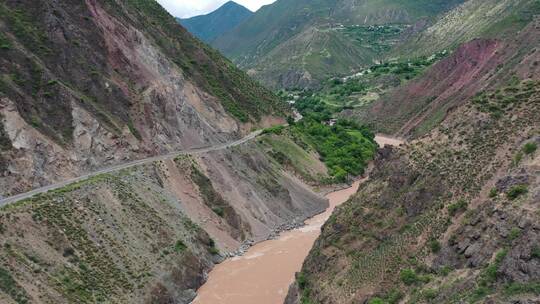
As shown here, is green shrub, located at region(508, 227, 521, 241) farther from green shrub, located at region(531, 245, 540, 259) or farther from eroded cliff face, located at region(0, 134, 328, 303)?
eroded cliff face, located at region(0, 134, 328, 303)

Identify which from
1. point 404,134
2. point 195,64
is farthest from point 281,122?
point 404,134

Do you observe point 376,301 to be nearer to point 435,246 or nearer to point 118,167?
point 435,246

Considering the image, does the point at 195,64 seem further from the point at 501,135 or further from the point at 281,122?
the point at 501,135

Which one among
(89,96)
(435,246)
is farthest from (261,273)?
(89,96)

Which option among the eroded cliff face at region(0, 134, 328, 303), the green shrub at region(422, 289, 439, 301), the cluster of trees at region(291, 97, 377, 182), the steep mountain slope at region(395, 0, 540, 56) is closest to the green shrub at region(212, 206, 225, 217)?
the eroded cliff face at region(0, 134, 328, 303)

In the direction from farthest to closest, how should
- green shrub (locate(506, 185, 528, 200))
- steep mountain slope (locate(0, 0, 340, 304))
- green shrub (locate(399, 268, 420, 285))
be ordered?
steep mountain slope (locate(0, 0, 340, 304)), green shrub (locate(399, 268, 420, 285)), green shrub (locate(506, 185, 528, 200))

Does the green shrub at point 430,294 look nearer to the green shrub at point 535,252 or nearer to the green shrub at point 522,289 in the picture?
the green shrub at point 522,289

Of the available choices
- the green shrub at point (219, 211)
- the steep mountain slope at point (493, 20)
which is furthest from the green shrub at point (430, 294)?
the steep mountain slope at point (493, 20)

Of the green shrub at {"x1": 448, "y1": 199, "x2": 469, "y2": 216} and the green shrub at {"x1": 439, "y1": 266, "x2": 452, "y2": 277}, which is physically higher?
the green shrub at {"x1": 448, "y1": 199, "x2": 469, "y2": 216}
